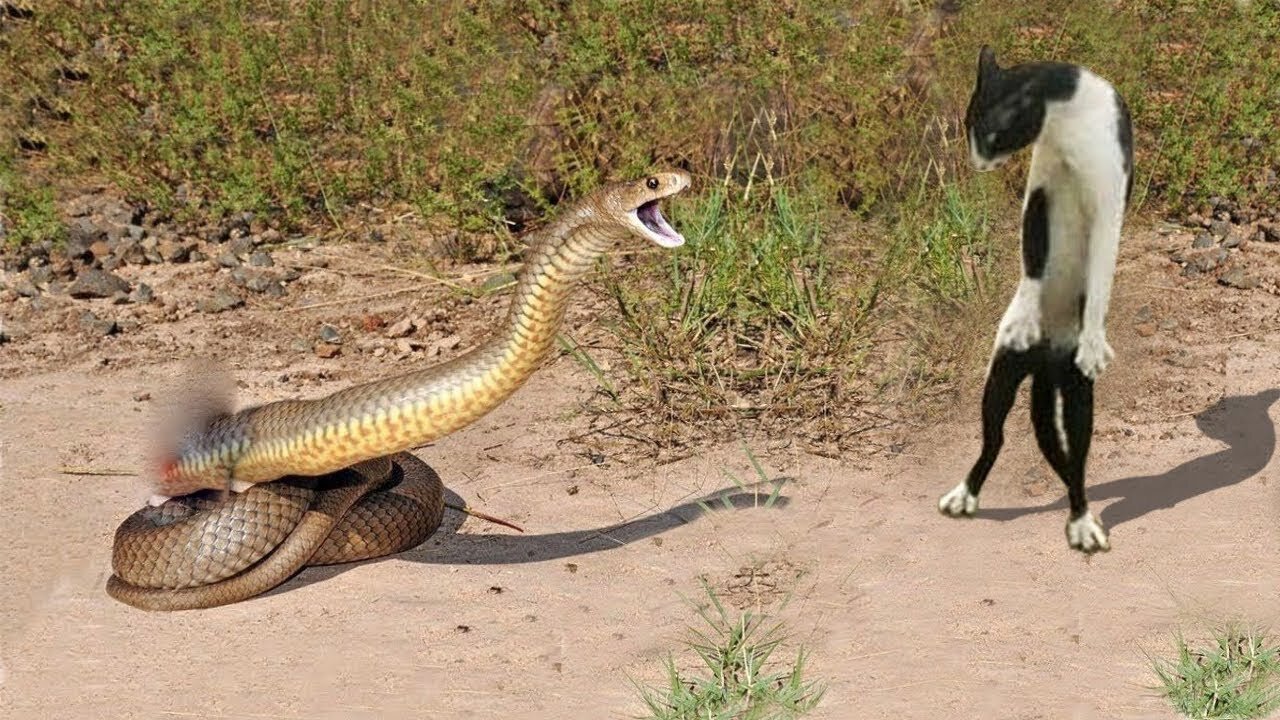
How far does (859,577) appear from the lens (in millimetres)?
6098

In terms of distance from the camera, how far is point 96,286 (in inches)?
391

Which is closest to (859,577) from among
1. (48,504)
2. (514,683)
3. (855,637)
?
(855,637)

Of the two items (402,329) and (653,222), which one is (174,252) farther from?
(653,222)

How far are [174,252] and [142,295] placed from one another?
607mm

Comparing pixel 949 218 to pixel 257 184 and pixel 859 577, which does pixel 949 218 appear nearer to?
pixel 859 577

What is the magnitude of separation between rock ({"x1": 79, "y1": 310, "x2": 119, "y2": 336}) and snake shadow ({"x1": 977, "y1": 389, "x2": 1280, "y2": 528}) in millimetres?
5465

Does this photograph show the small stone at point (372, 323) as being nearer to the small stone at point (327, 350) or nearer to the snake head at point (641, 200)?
the small stone at point (327, 350)

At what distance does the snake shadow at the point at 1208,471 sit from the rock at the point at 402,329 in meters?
3.90

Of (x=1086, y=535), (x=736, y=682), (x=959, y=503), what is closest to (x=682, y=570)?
(x=736, y=682)

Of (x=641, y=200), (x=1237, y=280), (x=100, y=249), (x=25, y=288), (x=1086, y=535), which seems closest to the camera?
(x=1086, y=535)

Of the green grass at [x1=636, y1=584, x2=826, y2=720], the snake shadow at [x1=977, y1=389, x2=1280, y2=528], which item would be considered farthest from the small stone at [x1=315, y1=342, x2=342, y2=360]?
the snake shadow at [x1=977, y1=389, x2=1280, y2=528]

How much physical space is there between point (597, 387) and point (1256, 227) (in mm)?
4449

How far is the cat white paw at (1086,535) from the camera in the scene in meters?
3.81

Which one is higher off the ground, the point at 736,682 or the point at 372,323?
the point at 736,682
